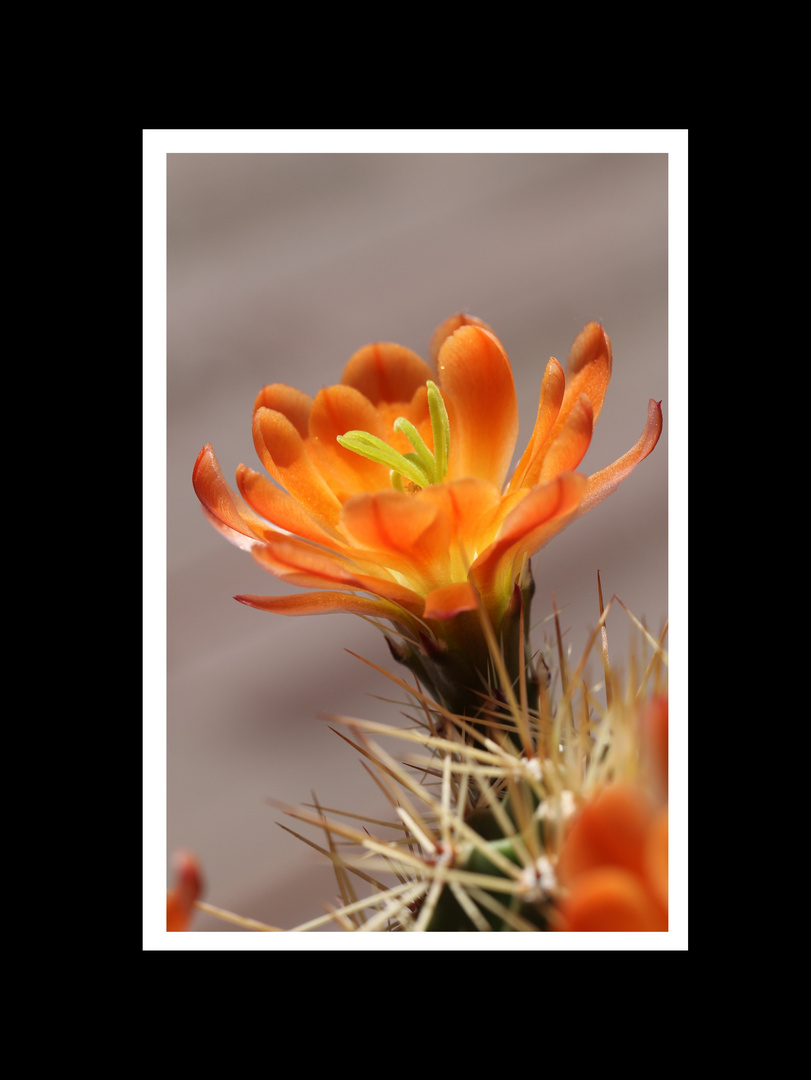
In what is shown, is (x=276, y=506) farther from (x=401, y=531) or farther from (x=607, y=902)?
(x=607, y=902)

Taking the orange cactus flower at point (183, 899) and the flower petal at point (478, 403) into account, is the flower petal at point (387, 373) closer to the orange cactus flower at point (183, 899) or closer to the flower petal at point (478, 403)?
the flower petal at point (478, 403)

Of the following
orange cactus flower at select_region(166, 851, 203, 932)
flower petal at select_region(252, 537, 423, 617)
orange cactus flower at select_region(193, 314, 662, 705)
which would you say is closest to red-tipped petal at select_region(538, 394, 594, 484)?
orange cactus flower at select_region(193, 314, 662, 705)

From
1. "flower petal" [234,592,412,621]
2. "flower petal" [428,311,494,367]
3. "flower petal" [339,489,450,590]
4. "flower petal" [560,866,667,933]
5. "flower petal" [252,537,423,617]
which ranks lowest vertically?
"flower petal" [560,866,667,933]

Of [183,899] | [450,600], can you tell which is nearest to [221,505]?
[450,600]

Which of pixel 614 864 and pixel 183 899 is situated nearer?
pixel 614 864

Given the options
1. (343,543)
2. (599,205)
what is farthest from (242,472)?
(599,205)

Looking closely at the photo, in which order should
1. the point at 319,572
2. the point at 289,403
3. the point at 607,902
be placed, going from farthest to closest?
the point at 289,403 → the point at 319,572 → the point at 607,902

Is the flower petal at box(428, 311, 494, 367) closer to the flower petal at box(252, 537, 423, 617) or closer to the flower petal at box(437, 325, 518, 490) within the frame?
the flower petal at box(437, 325, 518, 490)

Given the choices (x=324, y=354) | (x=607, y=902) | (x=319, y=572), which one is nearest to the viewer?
(x=607, y=902)
